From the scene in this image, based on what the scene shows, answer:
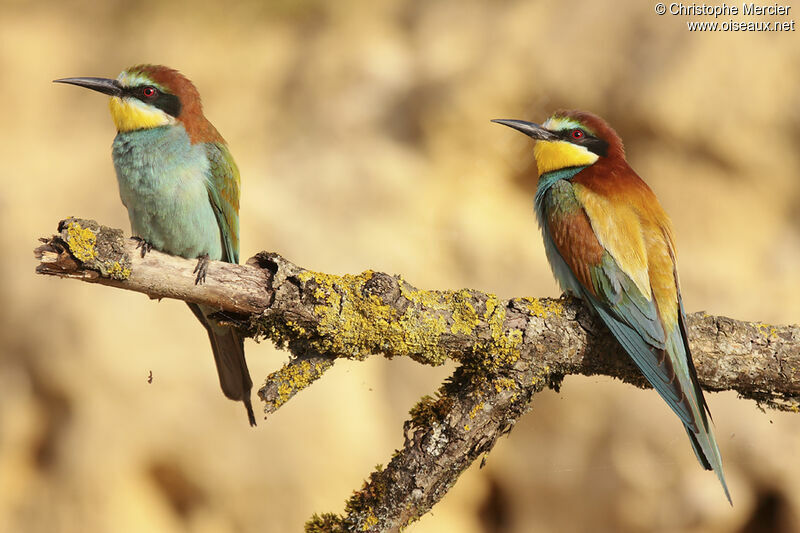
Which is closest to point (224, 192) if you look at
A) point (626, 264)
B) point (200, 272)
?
point (200, 272)

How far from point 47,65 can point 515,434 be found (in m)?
2.87

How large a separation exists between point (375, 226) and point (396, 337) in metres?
2.02

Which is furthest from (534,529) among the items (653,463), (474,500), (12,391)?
(12,391)

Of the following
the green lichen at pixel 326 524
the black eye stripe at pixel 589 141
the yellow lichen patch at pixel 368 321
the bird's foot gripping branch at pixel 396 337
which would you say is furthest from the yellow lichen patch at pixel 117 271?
the black eye stripe at pixel 589 141

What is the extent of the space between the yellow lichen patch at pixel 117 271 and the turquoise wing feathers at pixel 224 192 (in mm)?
650

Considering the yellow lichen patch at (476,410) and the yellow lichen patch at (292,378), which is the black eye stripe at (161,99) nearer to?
the yellow lichen patch at (292,378)

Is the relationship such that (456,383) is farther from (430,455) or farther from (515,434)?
(515,434)

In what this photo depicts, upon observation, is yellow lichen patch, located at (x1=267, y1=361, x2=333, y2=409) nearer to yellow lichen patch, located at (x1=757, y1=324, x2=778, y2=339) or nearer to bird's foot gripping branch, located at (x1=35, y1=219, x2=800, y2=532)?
bird's foot gripping branch, located at (x1=35, y1=219, x2=800, y2=532)

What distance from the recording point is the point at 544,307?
173 centimetres

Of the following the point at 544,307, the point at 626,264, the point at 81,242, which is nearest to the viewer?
the point at 81,242

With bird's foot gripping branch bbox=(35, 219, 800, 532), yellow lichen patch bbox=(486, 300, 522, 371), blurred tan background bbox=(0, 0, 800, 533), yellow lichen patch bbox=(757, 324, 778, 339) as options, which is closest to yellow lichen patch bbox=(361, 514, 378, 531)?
bird's foot gripping branch bbox=(35, 219, 800, 532)

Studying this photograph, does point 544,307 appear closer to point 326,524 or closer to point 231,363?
point 326,524

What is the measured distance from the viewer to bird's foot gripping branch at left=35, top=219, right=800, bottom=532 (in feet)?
4.98

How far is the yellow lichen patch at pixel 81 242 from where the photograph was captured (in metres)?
1.39
